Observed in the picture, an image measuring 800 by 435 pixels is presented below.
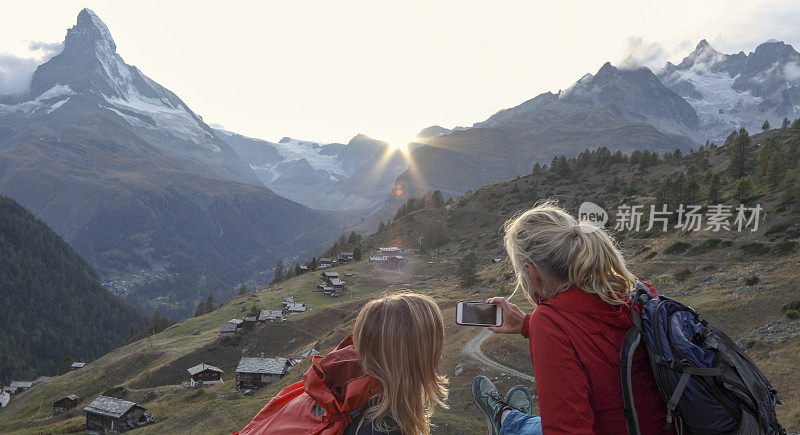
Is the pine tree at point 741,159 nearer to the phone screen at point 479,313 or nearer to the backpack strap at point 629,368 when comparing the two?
the phone screen at point 479,313

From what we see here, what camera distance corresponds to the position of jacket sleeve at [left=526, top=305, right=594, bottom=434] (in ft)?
12.3

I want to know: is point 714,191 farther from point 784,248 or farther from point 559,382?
point 559,382

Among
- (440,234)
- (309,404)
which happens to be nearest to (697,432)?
(309,404)

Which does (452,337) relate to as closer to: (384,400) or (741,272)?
(741,272)

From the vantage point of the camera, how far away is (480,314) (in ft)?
19.3

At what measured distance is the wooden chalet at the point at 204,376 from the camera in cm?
5862

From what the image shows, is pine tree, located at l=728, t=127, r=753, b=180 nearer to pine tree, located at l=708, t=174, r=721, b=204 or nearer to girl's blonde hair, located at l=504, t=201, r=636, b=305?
pine tree, located at l=708, t=174, r=721, b=204

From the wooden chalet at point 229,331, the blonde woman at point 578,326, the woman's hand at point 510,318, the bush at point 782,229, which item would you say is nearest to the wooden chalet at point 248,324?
the wooden chalet at point 229,331

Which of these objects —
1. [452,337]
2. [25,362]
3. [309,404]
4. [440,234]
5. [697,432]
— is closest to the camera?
[697,432]

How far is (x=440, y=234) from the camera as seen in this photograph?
4973 inches

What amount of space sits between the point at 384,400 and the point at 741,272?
43694mm

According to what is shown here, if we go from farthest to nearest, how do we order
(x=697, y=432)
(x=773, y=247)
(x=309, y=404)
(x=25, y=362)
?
(x=25, y=362), (x=773, y=247), (x=309, y=404), (x=697, y=432)

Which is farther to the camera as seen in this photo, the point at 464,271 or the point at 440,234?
the point at 440,234

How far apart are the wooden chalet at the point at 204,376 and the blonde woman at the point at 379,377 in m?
63.3
